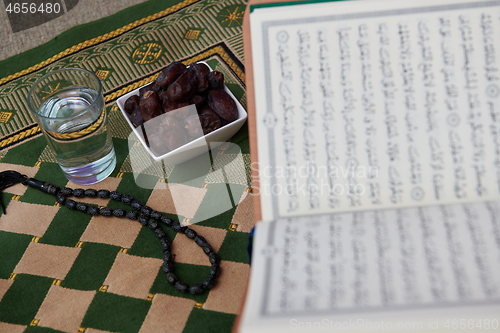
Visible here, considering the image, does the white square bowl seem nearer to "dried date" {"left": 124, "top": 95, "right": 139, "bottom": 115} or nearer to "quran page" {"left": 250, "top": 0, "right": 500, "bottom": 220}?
"dried date" {"left": 124, "top": 95, "right": 139, "bottom": 115}

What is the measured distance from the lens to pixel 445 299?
12.4 inches

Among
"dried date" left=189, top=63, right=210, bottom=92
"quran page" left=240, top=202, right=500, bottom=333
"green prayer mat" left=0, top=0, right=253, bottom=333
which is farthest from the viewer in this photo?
"dried date" left=189, top=63, right=210, bottom=92

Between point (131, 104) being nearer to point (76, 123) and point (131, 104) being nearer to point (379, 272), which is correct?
point (76, 123)

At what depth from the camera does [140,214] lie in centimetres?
57

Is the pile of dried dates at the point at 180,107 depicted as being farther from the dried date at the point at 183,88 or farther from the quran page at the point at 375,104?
the quran page at the point at 375,104

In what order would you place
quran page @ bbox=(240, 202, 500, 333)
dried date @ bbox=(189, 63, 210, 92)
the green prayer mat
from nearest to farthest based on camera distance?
quran page @ bbox=(240, 202, 500, 333) → the green prayer mat → dried date @ bbox=(189, 63, 210, 92)

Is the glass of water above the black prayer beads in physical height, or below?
above

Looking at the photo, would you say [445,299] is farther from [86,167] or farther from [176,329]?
[86,167]

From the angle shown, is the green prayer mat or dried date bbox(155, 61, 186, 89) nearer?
the green prayer mat

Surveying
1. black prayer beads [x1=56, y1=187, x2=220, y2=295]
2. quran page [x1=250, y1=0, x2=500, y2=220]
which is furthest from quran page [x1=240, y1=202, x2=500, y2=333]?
black prayer beads [x1=56, y1=187, x2=220, y2=295]

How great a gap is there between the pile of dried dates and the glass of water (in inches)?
2.1

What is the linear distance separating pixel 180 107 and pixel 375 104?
0.89 ft

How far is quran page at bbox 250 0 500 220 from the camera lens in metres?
0.40

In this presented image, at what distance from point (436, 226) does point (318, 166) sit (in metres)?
0.11
